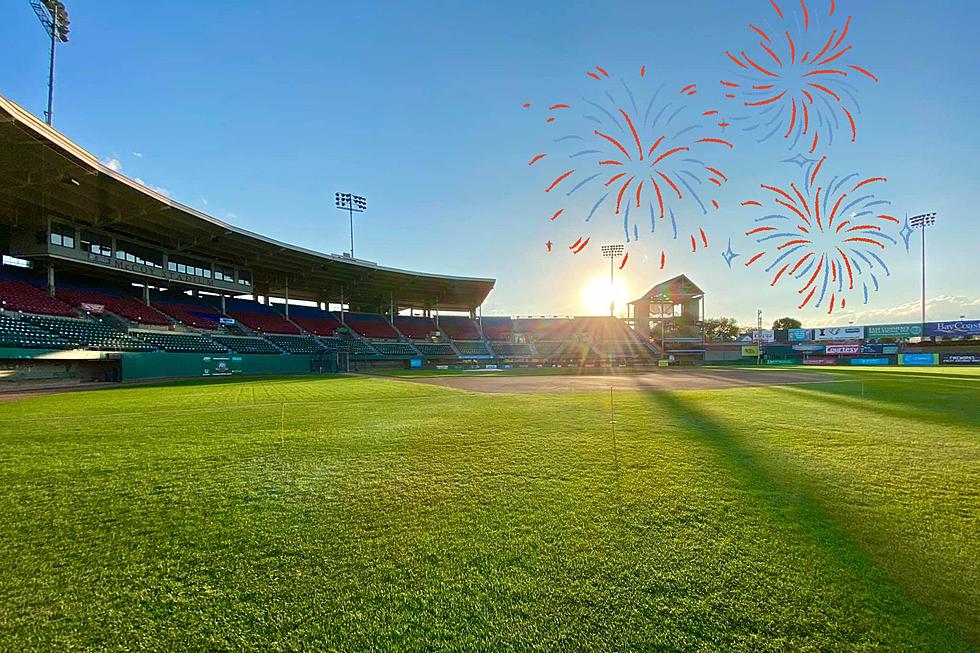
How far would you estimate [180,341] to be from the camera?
99.6 ft

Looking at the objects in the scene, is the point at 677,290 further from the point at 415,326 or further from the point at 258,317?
the point at 258,317

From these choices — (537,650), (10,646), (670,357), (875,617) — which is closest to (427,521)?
(537,650)

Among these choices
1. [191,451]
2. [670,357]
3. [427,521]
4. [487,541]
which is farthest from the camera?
[670,357]

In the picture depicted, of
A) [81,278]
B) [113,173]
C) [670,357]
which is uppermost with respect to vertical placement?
[113,173]

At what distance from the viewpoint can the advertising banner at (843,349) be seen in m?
58.2

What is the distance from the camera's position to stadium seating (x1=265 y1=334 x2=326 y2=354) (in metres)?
38.4

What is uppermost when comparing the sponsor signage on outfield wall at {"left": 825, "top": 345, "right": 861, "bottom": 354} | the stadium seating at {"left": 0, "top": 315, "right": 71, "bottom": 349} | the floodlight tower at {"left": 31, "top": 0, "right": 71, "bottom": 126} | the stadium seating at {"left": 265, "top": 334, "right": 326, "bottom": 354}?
the floodlight tower at {"left": 31, "top": 0, "right": 71, "bottom": 126}

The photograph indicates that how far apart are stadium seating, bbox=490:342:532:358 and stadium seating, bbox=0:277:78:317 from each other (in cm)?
4067

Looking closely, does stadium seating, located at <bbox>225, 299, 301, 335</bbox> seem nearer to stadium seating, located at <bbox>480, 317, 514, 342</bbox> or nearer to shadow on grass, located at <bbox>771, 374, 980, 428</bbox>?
stadium seating, located at <bbox>480, 317, 514, 342</bbox>

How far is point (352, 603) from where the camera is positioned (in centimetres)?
254

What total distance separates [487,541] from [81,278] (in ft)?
140

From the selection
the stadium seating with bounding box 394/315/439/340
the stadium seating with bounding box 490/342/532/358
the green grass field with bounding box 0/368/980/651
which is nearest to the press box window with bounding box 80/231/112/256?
the stadium seating with bounding box 394/315/439/340

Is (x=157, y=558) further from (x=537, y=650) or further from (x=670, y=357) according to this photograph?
(x=670, y=357)

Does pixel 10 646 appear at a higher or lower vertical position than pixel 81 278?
lower
